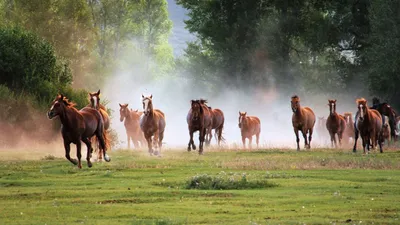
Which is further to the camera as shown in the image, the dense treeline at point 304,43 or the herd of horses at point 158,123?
the dense treeline at point 304,43

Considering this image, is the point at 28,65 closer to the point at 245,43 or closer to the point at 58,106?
the point at 58,106

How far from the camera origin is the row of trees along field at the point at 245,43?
208 ft

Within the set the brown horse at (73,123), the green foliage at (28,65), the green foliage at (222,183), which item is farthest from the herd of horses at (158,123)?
the green foliage at (222,183)

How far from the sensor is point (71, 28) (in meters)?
85.9

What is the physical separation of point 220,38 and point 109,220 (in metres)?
76.1

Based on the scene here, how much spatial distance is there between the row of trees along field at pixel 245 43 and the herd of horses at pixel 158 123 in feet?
20.3

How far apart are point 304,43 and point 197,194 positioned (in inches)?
2383

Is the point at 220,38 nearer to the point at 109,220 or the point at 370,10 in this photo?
the point at 370,10

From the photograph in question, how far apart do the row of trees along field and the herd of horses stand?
20.3 ft

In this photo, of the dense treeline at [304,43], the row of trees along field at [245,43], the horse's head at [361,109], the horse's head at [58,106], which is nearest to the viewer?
the horse's head at [58,106]

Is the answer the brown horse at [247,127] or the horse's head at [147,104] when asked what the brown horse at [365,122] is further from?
the brown horse at [247,127]

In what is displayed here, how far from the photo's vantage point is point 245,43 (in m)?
91.8

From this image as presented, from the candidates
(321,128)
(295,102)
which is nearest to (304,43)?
(321,128)

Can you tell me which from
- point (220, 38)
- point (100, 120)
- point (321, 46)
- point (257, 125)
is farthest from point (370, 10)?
point (100, 120)
